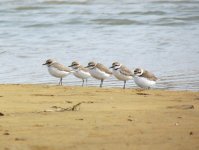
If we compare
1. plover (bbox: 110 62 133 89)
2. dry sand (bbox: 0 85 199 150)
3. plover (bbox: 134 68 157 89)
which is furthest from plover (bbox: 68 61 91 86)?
dry sand (bbox: 0 85 199 150)

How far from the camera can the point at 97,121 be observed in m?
8.20

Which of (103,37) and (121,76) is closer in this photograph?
(121,76)

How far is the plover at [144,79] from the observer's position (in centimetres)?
1305

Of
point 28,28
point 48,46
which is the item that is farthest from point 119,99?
point 28,28

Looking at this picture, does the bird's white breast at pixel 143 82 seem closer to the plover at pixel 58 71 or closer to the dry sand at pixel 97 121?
the plover at pixel 58 71

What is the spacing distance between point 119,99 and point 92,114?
5.49 ft

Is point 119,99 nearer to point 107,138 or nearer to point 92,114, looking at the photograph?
point 92,114

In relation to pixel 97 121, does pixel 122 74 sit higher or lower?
lower

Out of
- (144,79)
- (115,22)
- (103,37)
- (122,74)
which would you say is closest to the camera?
(144,79)

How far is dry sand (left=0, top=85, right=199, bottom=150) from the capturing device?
7133 millimetres

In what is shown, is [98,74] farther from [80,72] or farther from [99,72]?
[80,72]

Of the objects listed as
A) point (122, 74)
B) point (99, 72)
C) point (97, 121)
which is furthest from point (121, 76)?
point (97, 121)

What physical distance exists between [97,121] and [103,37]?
12.6m

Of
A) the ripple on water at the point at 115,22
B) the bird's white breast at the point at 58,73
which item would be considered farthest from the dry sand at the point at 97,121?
the ripple on water at the point at 115,22
